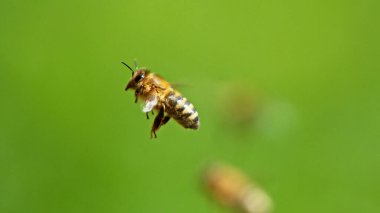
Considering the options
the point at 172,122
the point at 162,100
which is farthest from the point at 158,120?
the point at 172,122

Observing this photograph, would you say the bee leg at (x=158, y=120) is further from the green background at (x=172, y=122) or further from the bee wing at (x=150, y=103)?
the green background at (x=172, y=122)

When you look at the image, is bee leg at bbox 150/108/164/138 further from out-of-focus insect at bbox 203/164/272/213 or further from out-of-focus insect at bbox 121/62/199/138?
out-of-focus insect at bbox 203/164/272/213

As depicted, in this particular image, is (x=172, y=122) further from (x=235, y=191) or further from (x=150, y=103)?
(x=150, y=103)

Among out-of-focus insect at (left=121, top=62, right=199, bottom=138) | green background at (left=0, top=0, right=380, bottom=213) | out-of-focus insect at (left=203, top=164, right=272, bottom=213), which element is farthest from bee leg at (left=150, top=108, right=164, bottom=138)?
green background at (left=0, top=0, right=380, bottom=213)

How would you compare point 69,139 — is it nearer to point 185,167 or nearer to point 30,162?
point 30,162

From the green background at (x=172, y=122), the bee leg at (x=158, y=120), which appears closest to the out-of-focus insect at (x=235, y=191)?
the green background at (x=172, y=122)

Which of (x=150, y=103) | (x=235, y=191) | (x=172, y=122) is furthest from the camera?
(x=172, y=122)

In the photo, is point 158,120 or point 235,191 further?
point 235,191
